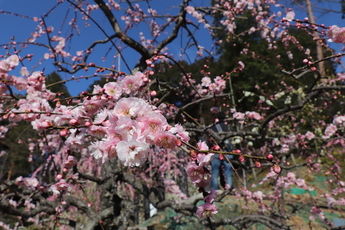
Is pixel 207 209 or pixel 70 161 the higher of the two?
pixel 70 161

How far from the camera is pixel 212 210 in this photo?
3.23 feet

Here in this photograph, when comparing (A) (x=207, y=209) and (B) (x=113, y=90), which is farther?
(B) (x=113, y=90)

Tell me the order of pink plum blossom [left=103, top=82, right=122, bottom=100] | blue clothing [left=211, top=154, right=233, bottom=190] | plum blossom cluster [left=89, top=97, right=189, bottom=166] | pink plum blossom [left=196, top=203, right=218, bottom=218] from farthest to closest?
blue clothing [left=211, top=154, right=233, bottom=190] → pink plum blossom [left=103, top=82, right=122, bottom=100] → pink plum blossom [left=196, top=203, right=218, bottom=218] → plum blossom cluster [left=89, top=97, right=189, bottom=166]

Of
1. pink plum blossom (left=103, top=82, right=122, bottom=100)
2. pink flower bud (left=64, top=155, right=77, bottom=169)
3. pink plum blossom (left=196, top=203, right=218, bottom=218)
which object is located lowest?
pink plum blossom (left=196, top=203, right=218, bottom=218)

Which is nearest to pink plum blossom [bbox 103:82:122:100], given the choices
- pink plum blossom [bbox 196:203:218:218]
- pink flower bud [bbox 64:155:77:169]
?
pink flower bud [bbox 64:155:77:169]

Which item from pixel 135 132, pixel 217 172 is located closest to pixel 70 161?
pixel 135 132

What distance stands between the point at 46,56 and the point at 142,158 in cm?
429

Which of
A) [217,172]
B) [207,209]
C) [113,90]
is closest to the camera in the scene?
[207,209]

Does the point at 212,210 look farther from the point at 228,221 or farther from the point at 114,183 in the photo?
the point at 114,183

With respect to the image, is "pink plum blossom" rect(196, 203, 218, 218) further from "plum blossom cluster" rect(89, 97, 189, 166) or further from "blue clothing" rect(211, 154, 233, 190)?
"blue clothing" rect(211, 154, 233, 190)

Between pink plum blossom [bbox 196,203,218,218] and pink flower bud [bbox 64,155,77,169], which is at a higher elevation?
pink flower bud [bbox 64,155,77,169]

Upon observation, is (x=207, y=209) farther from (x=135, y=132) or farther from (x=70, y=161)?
(x=70, y=161)

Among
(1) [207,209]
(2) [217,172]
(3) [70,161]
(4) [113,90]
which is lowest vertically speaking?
(1) [207,209]

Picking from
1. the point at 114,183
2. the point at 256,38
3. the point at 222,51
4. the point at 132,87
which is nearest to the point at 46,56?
the point at 114,183
